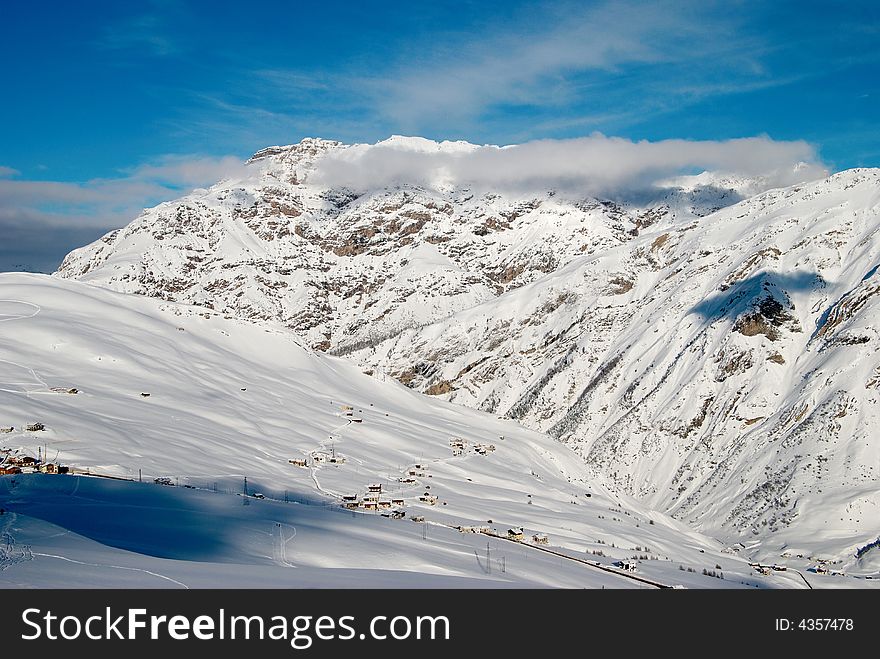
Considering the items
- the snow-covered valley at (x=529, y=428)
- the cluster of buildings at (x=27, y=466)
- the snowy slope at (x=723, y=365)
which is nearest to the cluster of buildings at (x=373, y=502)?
the snow-covered valley at (x=529, y=428)

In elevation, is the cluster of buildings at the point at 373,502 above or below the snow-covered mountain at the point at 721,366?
below

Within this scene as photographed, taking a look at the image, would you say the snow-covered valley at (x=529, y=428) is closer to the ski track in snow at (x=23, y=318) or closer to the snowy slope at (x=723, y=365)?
the ski track in snow at (x=23, y=318)

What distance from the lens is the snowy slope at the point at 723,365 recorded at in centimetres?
7519

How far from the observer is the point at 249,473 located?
120 ft

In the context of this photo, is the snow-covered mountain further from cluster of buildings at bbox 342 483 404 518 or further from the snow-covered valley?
cluster of buildings at bbox 342 483 404 518

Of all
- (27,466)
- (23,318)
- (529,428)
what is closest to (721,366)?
(529,428)

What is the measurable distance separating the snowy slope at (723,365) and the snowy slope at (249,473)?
17.9 meters

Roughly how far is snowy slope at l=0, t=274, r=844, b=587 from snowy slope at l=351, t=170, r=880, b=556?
17.9 metres

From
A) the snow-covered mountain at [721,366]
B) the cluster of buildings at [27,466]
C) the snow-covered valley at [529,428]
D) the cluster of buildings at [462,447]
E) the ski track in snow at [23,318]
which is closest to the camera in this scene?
the snow-covered valley at [529,428]

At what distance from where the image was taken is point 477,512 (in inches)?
1587

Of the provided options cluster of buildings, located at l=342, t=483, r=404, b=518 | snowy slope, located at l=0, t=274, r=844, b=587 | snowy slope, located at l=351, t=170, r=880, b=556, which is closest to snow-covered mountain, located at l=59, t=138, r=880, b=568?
snowy slope, located at l=351, t=170, r=880, b=556
